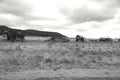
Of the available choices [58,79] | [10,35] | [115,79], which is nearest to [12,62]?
[58,79]

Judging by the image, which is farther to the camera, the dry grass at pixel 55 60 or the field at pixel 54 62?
the dry grass at pixel 55 60

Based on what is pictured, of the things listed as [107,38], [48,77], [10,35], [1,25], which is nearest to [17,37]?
[10,35]

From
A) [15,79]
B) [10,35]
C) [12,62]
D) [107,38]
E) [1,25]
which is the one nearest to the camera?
[15,79]

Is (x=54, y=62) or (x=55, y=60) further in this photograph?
(x=55, y=60)

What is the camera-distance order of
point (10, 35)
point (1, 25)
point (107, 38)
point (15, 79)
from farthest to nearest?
1. point (1, 25)
2. point (107, 38)
3. point (10, 35)
4. point (15, 79)

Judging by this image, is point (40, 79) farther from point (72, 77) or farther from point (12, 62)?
point (12, 62)

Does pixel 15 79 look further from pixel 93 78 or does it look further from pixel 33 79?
pixel 93 78

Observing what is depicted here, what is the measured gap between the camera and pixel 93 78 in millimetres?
7973

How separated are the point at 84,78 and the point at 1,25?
197 m

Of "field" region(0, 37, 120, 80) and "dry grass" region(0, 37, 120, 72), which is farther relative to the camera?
"dry grass" region(0, 37, 120, 72)

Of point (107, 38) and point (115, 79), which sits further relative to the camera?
point (107, 38)

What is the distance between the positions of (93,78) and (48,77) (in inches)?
86.6

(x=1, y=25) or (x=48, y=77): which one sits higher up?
(x=1, y=25)

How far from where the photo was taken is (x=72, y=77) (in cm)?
806
